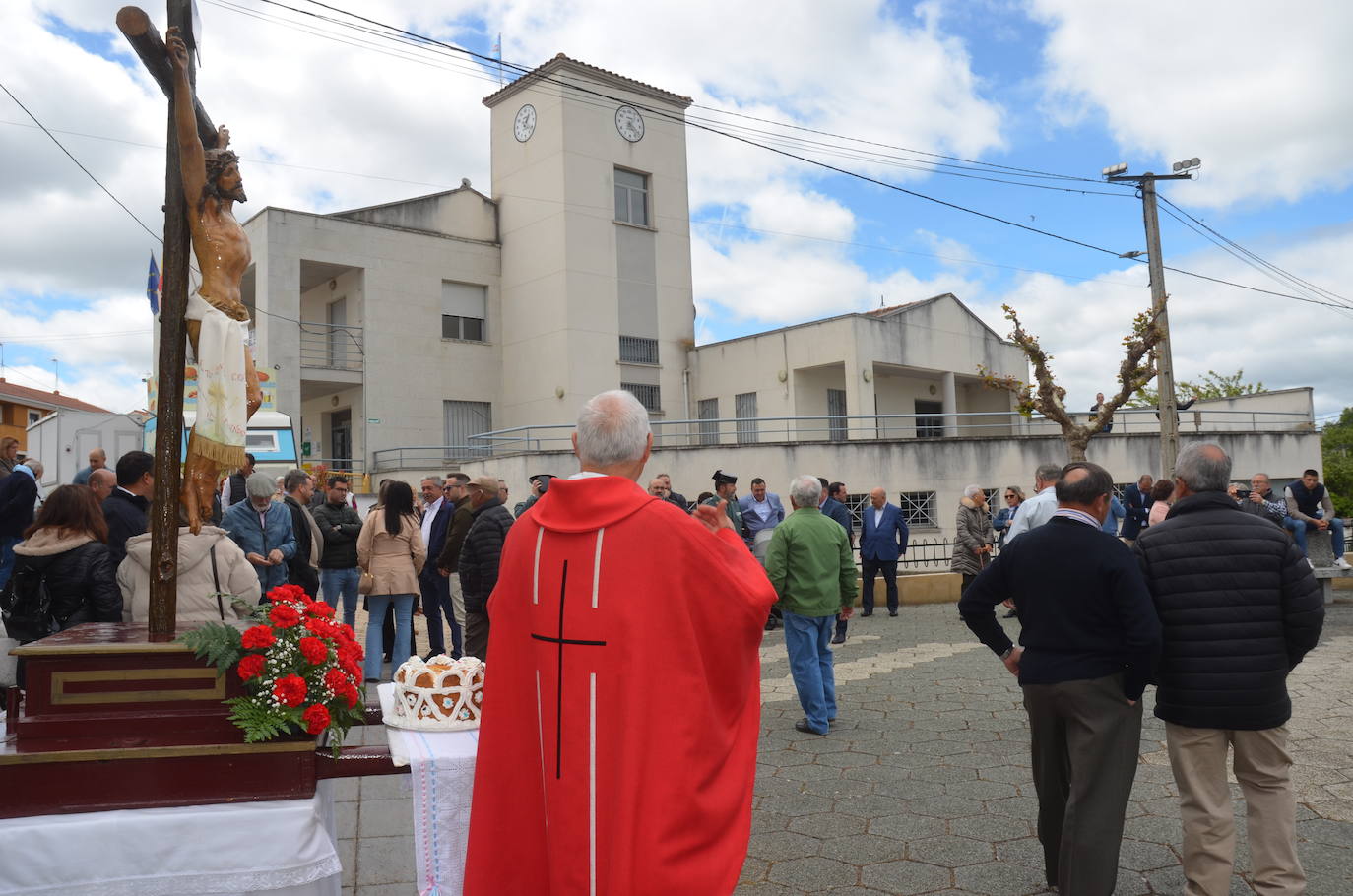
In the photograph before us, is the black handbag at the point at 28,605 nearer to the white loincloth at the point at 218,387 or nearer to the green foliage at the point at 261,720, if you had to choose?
the white loincloth at the point at 218,387

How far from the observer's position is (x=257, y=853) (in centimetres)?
319

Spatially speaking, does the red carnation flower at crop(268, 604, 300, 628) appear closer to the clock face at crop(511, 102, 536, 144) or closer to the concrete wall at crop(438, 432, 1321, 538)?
the concrete wall at crop(438, 432, 1321, 538)

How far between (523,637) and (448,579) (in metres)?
7.78

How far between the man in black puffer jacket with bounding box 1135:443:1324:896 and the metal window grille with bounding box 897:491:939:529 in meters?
17.9

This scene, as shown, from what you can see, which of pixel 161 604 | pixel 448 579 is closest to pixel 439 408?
pixel 448 579

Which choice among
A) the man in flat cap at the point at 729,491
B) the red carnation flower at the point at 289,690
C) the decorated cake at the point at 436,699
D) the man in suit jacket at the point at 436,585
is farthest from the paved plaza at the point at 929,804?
the man in flat cap at the point at 729,491

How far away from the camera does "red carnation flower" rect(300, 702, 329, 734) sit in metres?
3.34

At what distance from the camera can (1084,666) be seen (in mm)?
4059

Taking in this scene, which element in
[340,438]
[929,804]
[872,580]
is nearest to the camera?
[929,804]

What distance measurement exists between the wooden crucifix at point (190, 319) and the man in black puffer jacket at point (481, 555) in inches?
170

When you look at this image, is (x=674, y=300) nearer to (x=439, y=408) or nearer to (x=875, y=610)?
(x=439, y=408)

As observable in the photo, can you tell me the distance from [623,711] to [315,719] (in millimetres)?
1179

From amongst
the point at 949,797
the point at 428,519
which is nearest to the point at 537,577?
the point at 949,797

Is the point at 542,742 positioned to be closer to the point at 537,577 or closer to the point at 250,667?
the point at 537,577
